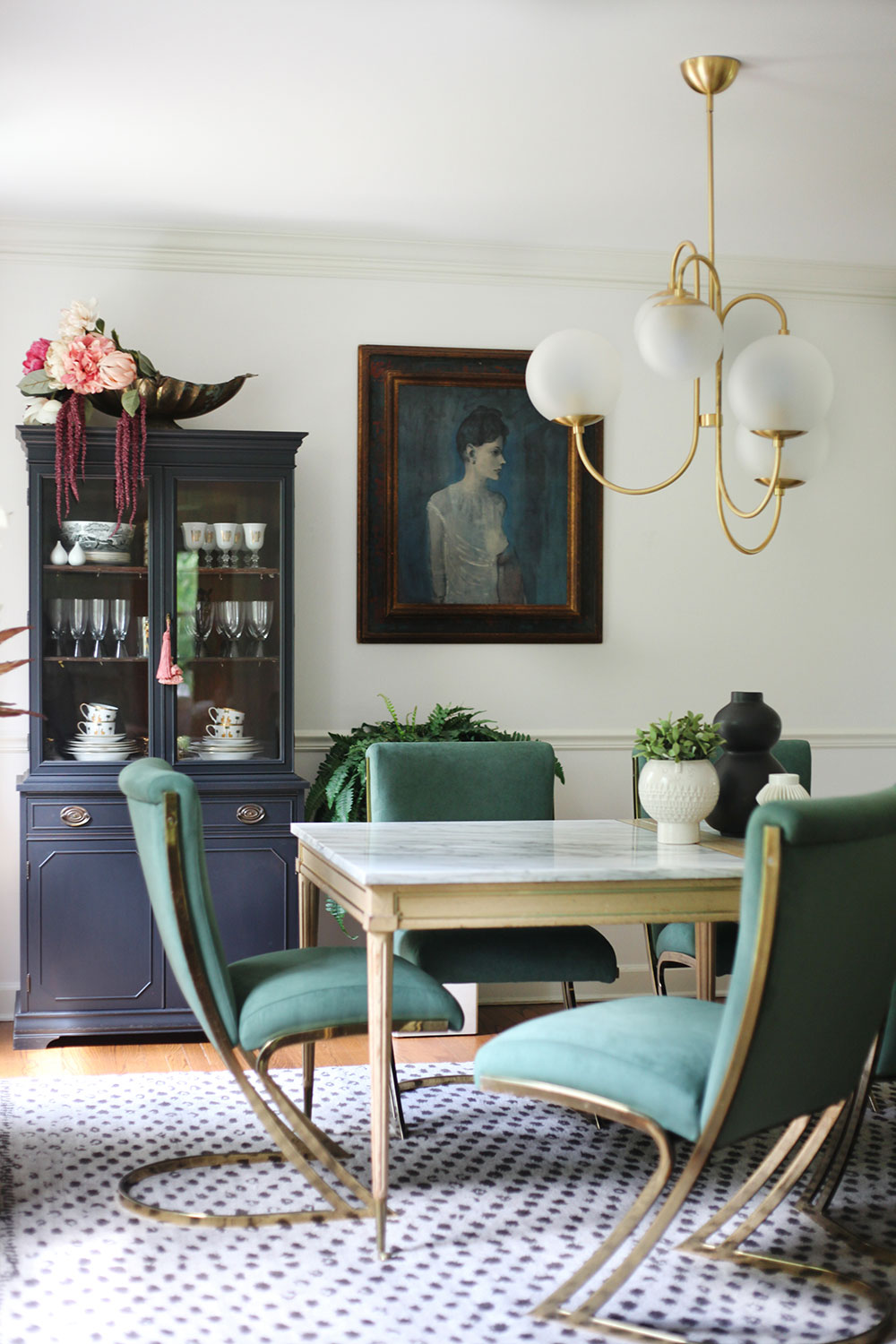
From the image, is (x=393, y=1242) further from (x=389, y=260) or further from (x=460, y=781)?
(x=389, y=260)

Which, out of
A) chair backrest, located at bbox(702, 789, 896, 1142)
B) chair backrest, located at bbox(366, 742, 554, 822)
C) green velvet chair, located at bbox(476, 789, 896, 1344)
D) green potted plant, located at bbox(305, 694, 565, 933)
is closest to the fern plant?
green potted plant, located at bbox(305, 694, 565, 933)

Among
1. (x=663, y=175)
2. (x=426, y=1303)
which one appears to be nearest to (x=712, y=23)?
(x=663, y=175)

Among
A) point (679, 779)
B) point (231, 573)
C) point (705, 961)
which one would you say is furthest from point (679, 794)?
point (231, 573)

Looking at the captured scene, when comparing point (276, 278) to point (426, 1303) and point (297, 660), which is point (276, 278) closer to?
point (297, 660)

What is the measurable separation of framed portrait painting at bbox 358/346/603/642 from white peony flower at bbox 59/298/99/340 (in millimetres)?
905

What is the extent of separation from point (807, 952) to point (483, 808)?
1.48 meters

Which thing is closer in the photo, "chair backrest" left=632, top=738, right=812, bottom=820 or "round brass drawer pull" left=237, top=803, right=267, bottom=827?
→ "chair backrest" left=632, top=738, right=812, bottom=820

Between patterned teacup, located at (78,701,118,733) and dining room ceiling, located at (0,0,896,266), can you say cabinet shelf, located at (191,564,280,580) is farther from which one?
dining room ceiling, located at (0,0,896,266)

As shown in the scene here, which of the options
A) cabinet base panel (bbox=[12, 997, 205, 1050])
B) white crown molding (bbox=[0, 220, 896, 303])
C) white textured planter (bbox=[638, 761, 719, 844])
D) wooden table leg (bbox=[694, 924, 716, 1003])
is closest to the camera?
wooden table leg (bbox=[694, 924, 716, 1003])

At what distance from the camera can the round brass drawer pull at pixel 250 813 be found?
3.86m

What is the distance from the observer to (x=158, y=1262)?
2250 millimetres

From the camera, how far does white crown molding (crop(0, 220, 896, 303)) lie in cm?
412

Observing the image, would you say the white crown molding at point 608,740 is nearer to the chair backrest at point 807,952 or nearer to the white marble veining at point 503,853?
the white marble veining at point 503,853

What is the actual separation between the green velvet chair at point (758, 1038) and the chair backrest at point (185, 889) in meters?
0.54
